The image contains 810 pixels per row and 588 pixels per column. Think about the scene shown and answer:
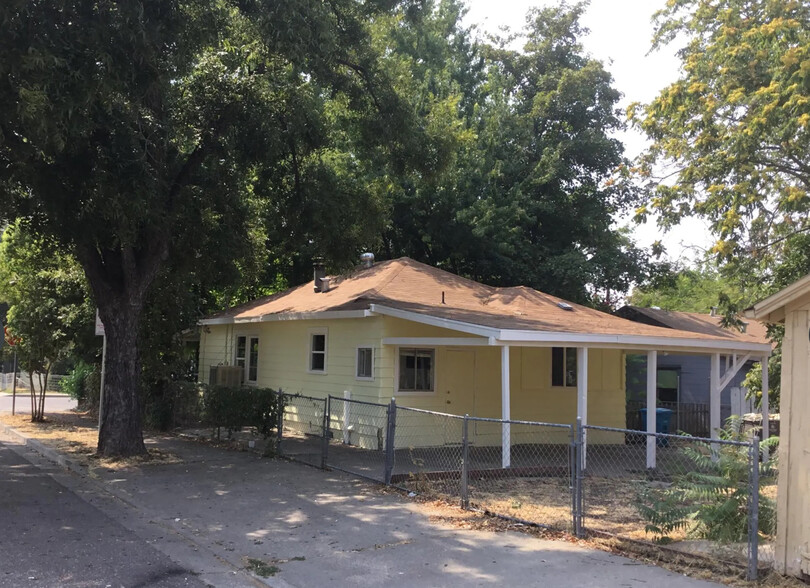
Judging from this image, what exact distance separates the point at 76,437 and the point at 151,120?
7.29 m

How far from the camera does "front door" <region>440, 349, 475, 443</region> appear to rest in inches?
575

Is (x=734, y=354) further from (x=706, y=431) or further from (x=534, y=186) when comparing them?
(x=534, y=186)

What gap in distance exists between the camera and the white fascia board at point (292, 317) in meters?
14.1

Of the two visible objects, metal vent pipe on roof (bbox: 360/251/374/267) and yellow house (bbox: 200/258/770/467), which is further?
metal vent pipe on roof (bbox: 360/251/374/267)

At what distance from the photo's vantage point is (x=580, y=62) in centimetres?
2714

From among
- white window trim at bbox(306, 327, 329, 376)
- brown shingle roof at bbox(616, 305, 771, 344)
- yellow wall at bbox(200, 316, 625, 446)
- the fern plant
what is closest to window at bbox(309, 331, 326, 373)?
white window trim at bbox(306, 327, 329, 376)

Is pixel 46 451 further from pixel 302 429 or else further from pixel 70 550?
pixel 70 550

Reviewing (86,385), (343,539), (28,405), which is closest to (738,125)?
(343,539)

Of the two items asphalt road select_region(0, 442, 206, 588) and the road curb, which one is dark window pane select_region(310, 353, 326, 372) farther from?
asphalt road select_region(0, 442, 206, 588)

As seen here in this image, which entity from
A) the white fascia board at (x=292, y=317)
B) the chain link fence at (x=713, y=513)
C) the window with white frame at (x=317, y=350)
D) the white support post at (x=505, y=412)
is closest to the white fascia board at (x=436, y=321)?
the white fascia board at (x=292, y=317)

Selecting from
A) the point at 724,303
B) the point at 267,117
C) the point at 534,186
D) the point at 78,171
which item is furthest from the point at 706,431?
the point at 78,171

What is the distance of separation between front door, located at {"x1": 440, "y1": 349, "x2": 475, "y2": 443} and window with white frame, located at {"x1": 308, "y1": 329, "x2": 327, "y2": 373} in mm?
3138

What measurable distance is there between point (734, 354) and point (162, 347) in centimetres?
1265

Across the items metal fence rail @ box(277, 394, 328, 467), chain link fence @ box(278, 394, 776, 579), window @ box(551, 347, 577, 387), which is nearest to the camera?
chain link fence @ box(278, 394, 776, 579)
